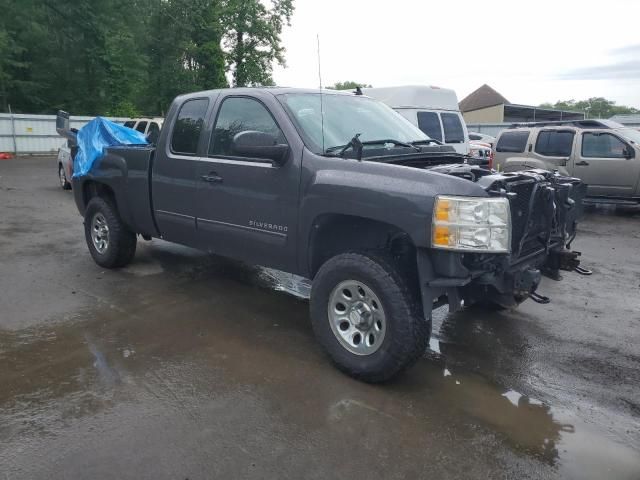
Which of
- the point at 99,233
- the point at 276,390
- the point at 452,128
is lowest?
the point at 276,390

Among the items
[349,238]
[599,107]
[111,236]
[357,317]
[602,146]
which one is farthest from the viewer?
[599,107]

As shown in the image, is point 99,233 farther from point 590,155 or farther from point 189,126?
point 590,155

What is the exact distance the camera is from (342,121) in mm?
4371

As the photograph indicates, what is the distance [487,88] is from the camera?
183ft

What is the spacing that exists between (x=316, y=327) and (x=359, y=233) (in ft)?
2.52

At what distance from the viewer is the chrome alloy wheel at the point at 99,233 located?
6129 millimetres

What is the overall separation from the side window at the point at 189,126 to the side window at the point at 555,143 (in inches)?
343

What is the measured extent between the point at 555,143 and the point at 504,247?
9267mm

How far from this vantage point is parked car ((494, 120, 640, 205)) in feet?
34.8

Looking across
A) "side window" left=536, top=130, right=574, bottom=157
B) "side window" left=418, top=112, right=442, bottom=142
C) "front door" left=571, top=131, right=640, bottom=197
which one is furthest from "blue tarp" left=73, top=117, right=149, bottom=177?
"front door" left=571, top=131, right=640, bottom=197

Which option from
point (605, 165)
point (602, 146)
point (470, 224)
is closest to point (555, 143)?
point (602, 146)

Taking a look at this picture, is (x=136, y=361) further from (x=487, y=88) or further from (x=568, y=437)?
(x=487, y=88)

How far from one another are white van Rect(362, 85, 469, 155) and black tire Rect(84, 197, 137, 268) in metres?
7.02

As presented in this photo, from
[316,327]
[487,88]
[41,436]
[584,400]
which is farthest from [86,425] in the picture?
[487,88]
